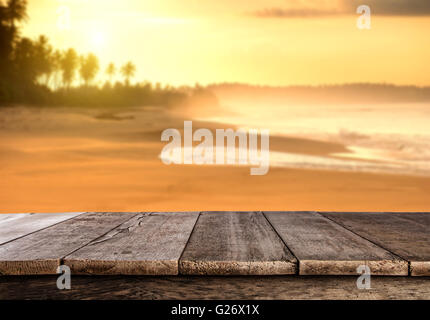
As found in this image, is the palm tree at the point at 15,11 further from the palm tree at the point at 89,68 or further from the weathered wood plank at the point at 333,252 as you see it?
the weathered wood plank at the point at 333,252

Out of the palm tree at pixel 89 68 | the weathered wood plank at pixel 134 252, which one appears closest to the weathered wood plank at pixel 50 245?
the weathered wood plank at pixel 134 252

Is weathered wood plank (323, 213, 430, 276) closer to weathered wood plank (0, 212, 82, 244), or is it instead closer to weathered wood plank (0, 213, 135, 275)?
weathered wood plank (0, 213, 135, 275)

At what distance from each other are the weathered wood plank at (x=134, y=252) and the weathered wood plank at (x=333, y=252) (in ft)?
0.97

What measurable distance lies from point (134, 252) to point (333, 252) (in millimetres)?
487

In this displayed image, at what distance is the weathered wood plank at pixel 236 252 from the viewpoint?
37.9 inches

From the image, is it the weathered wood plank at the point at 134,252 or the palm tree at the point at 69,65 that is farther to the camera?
the palm tree at the point at 69,65

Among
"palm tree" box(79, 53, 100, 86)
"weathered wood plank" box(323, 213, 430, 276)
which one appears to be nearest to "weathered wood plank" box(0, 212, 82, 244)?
"weathered wood plank" box(323, 213, 430, 276)

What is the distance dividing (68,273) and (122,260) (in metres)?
0.13

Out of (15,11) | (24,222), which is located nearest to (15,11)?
(15,11)

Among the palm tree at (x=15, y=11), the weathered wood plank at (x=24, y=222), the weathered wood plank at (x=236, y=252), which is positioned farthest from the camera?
the palm tree at (x=15, y=11)

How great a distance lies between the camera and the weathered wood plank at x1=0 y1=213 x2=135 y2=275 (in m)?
0.99

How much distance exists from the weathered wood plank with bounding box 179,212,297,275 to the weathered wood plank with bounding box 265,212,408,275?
35 millimetres
